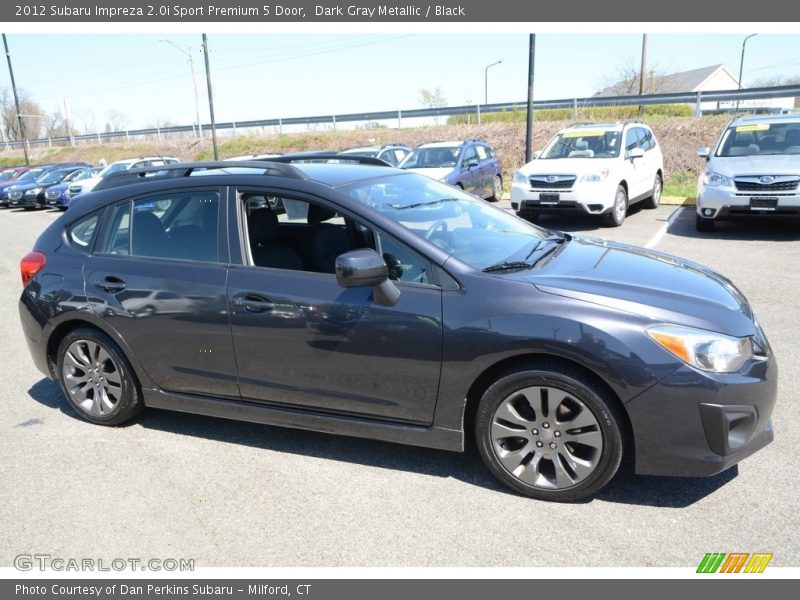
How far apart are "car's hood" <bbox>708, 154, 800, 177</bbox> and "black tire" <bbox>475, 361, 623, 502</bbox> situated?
8.22m

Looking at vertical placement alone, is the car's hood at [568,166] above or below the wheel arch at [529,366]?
Answer: above

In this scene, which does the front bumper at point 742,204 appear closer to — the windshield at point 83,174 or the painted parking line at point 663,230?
the painted parking line at point 663,230

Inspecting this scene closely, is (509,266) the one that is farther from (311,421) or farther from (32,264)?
(32,264)

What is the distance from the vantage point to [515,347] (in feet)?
10.4

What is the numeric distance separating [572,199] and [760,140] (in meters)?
3.08

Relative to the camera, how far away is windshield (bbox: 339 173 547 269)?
3.69 metres

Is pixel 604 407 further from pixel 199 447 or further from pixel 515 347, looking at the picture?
pixel 199 447

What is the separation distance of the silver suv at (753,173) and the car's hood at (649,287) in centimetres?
665

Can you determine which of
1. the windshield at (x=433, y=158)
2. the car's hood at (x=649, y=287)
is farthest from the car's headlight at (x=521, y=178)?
the car's hood at (x=649, y=287)

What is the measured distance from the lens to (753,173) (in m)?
9.70

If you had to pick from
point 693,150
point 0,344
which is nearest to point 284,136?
point 693,150

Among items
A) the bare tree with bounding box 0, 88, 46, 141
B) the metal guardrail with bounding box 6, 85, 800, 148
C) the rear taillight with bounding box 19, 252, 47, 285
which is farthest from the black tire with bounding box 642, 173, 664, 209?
the bare tree with bounding box 0, 88, 46, 141

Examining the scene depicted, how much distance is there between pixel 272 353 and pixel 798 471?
2930 mm

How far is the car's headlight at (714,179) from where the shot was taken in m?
9.96
